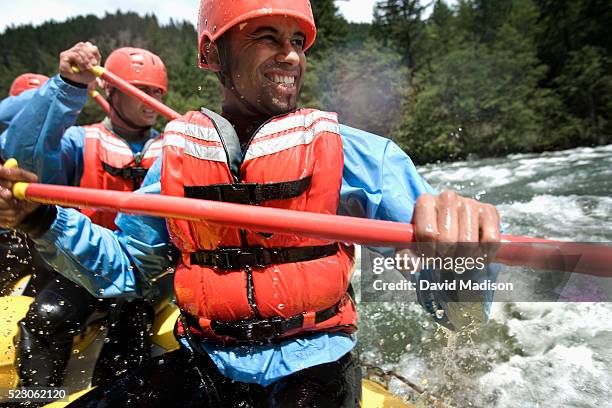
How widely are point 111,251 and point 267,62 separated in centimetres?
95

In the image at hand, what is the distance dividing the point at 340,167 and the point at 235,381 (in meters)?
0.80

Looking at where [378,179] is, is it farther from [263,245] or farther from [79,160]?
[79,160]

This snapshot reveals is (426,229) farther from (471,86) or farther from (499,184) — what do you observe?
(471,86)

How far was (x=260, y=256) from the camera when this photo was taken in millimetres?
1366

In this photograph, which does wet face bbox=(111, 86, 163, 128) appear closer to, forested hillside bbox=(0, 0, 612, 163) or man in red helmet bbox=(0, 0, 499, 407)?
man in red helmet bbox=(0, 0, 499, 407)

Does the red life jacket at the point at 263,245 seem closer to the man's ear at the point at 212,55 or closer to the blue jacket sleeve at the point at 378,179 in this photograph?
the blue jacket sleeve at the point at 378,179

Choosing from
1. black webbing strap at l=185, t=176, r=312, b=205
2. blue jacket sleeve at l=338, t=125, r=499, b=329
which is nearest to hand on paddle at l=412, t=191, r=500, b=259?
blue jacket sleeve at l=338, t=125, r=499, b=329

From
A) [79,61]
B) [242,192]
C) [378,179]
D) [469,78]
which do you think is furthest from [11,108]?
[469,78]

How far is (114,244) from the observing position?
5.44ft

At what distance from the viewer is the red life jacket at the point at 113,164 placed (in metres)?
2.94

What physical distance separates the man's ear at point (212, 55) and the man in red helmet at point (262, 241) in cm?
11

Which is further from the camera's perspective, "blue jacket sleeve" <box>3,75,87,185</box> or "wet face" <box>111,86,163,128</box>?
"wet face" <box>111,86,163,128</box>

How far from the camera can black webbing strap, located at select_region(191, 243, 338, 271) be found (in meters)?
1.36

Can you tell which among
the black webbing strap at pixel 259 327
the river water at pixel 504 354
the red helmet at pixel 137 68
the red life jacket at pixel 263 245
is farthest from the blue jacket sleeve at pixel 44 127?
the river water at pixel 504 354
